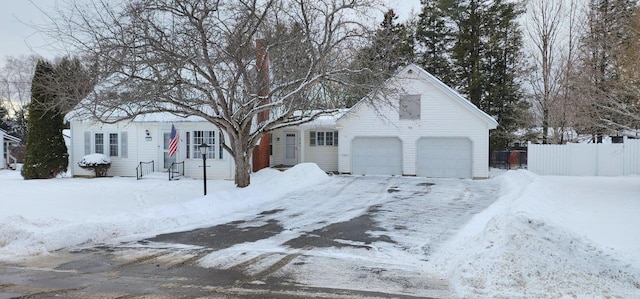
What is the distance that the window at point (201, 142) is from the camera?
66.5ft

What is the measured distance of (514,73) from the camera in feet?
99.5

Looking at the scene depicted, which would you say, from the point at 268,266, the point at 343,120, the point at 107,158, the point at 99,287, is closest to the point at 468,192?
the point at 343,120

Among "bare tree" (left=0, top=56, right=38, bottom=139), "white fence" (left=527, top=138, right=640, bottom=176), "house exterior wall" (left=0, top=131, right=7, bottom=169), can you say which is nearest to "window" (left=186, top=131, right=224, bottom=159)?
"white fence" (left=527, top=138, right=640, bottom=176)

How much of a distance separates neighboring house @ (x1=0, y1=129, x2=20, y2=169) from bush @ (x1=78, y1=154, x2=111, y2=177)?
1390 centimetres

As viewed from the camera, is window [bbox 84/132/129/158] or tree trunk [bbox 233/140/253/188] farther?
window [bbox 84/132/129/158]

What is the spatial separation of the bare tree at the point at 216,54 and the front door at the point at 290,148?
420 inches

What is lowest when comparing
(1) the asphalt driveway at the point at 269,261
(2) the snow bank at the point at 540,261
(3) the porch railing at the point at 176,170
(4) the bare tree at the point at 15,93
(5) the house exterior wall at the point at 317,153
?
(1) the asphalt driveway at the point at 269,261

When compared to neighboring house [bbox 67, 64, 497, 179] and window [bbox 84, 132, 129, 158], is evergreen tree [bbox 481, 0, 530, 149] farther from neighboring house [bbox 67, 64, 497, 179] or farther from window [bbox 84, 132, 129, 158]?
window [bbox 84, 132, 129, 158]

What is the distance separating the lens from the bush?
20.4 m

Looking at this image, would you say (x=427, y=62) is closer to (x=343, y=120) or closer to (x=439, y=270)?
(x=343, y=120)

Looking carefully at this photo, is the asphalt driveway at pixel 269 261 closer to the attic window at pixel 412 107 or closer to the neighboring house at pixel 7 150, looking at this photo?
the attic window at pixel 412 107

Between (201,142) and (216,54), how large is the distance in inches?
362

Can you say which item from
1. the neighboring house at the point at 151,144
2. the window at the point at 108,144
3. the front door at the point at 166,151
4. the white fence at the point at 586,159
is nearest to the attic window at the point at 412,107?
the white fence at the point at 586,159

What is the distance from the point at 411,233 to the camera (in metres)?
9.20
